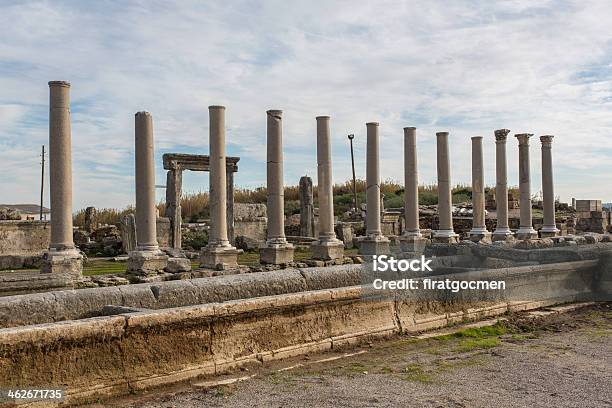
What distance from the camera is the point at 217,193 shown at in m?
15.6

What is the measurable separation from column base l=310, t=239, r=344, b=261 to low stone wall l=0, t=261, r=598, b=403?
9383 millimetres

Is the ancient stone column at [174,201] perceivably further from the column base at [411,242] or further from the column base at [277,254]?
the column base at [411,242]

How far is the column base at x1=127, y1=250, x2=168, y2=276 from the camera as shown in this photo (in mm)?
13789

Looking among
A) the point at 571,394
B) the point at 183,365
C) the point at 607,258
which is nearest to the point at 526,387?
the point at 571,394

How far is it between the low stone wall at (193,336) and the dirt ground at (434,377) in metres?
0.16

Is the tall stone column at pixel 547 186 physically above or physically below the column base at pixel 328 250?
above

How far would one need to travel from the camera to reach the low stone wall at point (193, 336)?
429 centimetres

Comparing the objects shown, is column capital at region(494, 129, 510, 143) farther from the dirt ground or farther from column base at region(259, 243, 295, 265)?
the dirt ground

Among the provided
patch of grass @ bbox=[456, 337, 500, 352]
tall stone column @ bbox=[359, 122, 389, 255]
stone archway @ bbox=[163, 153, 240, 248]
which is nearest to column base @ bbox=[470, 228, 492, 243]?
tall stone column @ bbox=[359, 122, 389, 255]

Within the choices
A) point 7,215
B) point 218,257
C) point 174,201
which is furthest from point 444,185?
point 7,215

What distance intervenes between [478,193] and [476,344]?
646 inches

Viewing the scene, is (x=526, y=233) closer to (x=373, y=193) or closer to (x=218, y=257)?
(x=373, y=193)

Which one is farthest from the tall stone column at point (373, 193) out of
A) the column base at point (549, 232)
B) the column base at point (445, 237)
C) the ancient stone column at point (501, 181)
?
the column base at point (549, 232)

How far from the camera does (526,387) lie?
16.0 feet
